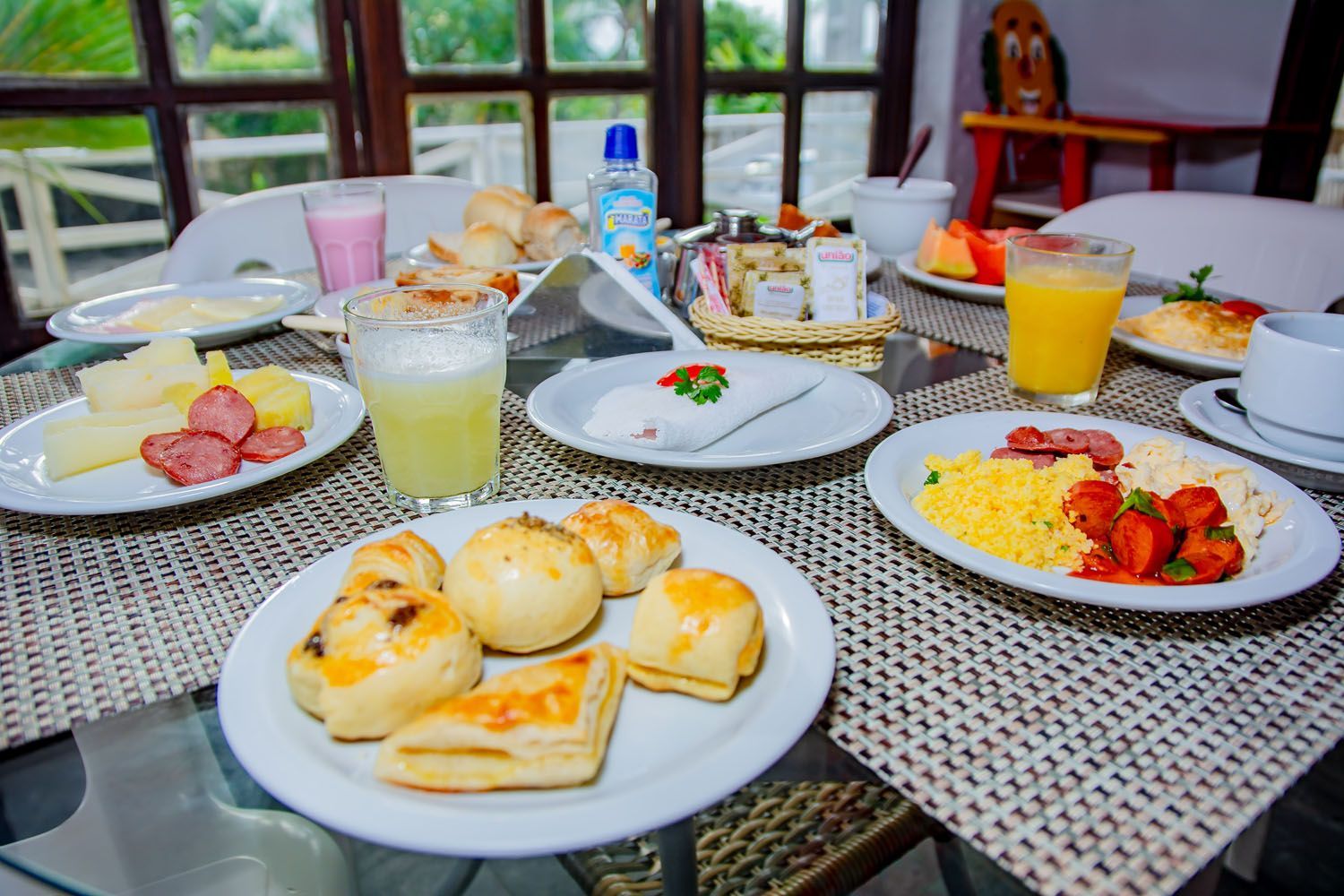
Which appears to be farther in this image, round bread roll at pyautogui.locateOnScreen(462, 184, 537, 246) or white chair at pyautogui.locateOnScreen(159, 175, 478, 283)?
white chair at pyautogui.locateOnScreen(159, 175, 478, 283)

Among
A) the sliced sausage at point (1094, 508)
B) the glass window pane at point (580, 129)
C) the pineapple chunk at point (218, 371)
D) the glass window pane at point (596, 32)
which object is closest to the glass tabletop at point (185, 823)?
the sliced sausage at point (1094, 508)

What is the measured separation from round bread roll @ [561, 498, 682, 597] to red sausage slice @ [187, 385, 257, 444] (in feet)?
1.28

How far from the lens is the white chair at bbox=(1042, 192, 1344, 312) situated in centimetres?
174

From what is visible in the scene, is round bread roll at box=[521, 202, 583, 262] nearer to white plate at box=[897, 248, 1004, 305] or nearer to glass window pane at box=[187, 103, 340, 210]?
white plate at box=[897, 248, 1004, 305]

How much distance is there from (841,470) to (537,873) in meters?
0.46

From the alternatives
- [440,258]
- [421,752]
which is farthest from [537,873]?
[440,258]

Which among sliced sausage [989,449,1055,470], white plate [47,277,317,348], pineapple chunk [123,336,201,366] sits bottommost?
sliced sausage [989,449,1055,470]

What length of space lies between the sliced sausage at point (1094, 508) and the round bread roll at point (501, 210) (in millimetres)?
1209

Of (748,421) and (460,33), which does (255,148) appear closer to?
(460,33)

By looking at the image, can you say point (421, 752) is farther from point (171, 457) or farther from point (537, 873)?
point (171, 457)

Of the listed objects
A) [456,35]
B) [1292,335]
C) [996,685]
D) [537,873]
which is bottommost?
[537,873]

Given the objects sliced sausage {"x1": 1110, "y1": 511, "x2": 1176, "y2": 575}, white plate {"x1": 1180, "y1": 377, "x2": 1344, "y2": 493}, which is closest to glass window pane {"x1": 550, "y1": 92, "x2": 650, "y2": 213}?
white plate {"x1": 1180, "y1": 377, "x2": 1344, "y2": 493}

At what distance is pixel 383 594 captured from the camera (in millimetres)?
504

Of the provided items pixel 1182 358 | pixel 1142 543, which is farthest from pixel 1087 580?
pixel 1182 358
